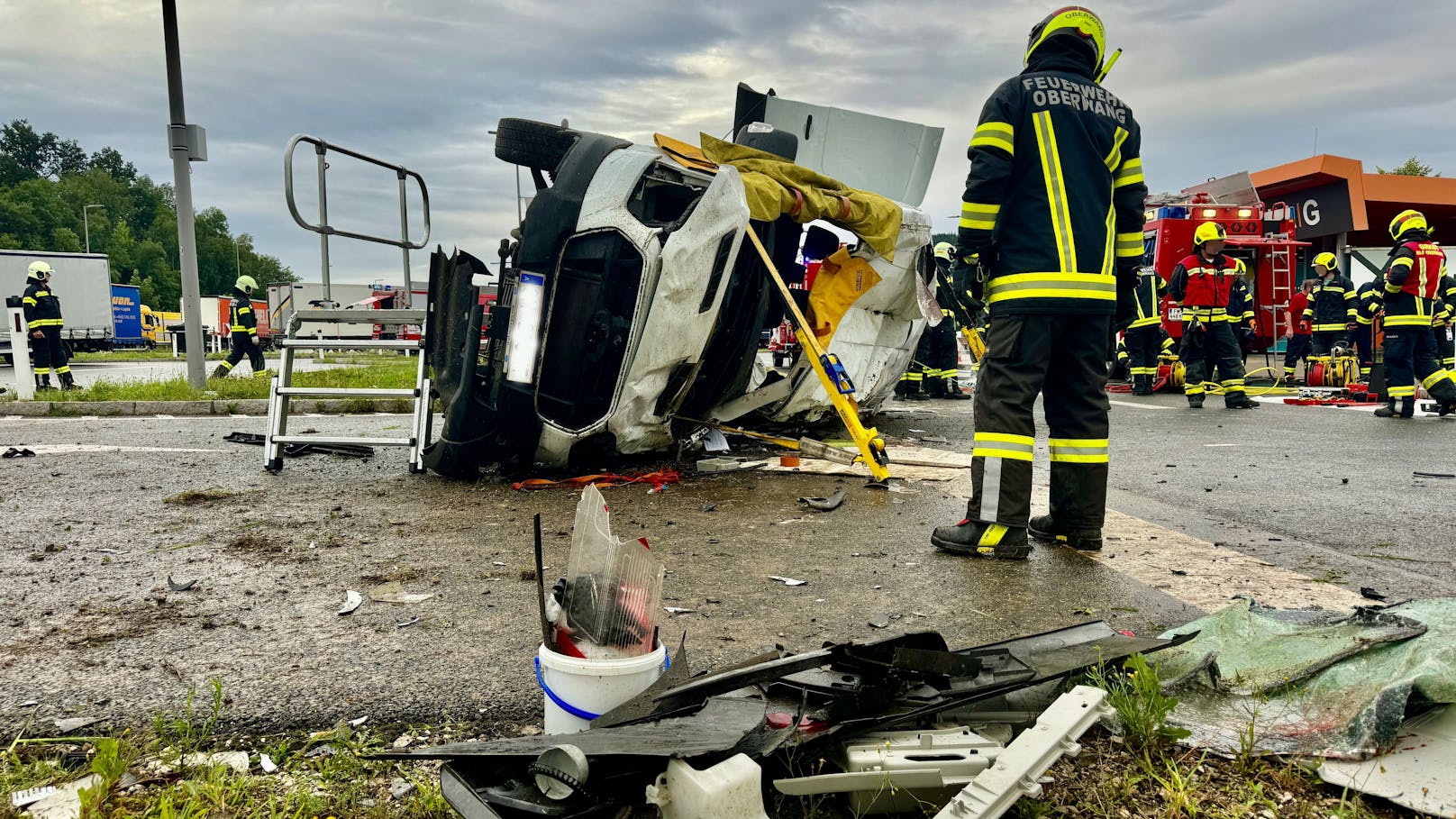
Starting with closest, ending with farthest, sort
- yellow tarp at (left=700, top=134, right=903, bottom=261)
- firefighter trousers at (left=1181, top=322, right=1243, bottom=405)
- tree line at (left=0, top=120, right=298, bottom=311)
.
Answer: yellow tarp at (left=700, top=134, right=903, bottom=261) → firefighter trousers at (left=1181, top=322, right=1243, bottom=405) → tree line at (left=0, top=120, right=298, bottom=311)

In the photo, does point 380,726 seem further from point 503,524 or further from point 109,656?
point 503,524

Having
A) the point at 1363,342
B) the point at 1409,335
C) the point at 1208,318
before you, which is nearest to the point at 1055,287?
the point at 1409,335

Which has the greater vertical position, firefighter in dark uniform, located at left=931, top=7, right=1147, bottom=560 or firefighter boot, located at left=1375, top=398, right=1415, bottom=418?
firefighter in dark uniform, located at left=931, top=7, right=1147, bottom=560

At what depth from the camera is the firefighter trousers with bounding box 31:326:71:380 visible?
40.3 ft

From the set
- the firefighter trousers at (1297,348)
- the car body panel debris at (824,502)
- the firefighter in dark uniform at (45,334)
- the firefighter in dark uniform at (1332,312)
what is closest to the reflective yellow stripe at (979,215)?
the car body panel debris at (824,502)

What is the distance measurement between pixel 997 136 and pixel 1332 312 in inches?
451

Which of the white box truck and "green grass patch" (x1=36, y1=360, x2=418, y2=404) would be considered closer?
"green grass patch" (x1=36, y1=360, x2=418, y2=404)

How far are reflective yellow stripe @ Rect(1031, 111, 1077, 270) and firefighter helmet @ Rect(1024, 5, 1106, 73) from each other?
1.34 feet

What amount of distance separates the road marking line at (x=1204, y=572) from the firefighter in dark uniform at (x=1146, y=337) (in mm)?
9128

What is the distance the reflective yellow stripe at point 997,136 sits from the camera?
10.6 feet

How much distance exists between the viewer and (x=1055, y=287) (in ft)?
10.5

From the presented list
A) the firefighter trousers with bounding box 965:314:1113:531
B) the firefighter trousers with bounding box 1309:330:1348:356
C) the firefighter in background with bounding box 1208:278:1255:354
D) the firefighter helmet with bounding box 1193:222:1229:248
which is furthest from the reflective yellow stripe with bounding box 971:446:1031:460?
the firefighter trousers with bounding box 1309:330:1348:356

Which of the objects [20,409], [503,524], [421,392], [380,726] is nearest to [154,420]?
[20,409]

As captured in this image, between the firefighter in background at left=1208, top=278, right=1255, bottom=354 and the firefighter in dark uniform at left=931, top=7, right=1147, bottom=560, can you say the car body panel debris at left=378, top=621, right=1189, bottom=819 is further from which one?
the firefighter in background at left=1208, top=278, right=1255, bottom=354
